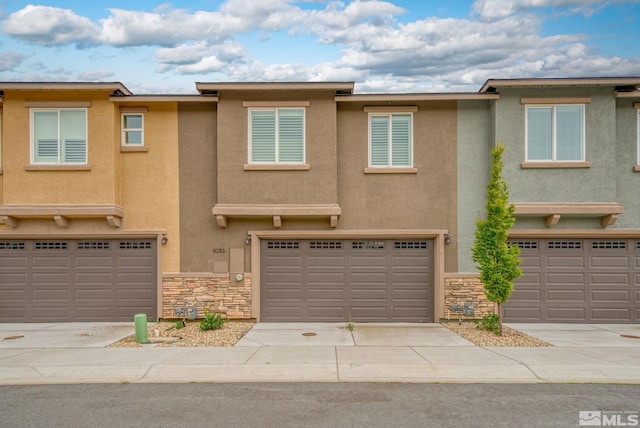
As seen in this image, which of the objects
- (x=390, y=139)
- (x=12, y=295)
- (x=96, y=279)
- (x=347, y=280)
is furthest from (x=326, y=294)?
(x=12, y=295)

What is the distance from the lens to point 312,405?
280 inches

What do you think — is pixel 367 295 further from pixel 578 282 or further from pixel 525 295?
pixel 578 282

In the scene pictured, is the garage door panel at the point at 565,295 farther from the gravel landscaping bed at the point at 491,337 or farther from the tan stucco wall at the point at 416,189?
the tan stucco wall at the point at 416,189

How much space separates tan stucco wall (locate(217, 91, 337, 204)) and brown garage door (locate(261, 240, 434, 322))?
1.47m

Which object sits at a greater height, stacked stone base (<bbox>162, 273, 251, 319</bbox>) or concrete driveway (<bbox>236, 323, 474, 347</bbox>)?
stacked stone base (<bbox>162, 273, 251, 319</bbox>)

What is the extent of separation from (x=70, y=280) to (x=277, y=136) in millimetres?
7217

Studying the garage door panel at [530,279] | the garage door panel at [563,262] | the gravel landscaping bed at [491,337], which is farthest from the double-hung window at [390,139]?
the garage door panel at [563,262]

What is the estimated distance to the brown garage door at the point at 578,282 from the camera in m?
13.9

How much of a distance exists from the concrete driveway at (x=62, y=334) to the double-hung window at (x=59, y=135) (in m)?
4.53

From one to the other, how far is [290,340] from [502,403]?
541 cm

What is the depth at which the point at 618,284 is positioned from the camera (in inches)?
547

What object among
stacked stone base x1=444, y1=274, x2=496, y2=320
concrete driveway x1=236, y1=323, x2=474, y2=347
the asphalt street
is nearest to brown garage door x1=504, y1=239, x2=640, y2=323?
stacked stone base x1=444, y1=274, x2=496, y2=320

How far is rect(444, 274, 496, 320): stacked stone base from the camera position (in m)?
13.7

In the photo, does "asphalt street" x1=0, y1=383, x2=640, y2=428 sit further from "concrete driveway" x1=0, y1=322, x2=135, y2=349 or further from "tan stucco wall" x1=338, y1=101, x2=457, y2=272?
"tan stucco wall" x1=338, y1=101, x2=457, y2=272
